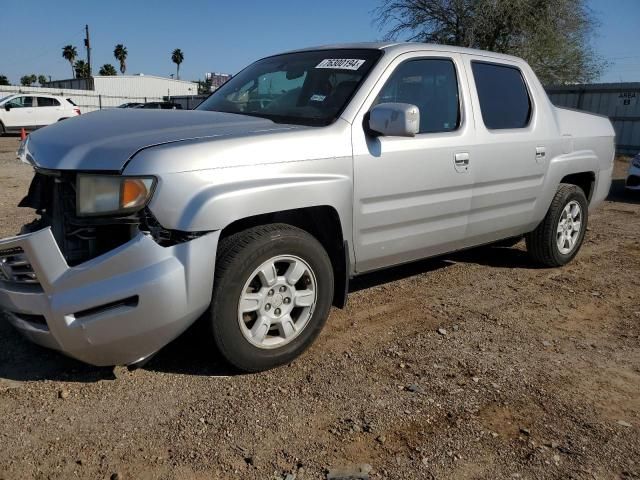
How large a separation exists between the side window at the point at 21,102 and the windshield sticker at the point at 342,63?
22320 millimetres

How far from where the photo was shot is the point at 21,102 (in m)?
22.5

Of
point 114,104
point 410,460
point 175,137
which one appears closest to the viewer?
point 410,460

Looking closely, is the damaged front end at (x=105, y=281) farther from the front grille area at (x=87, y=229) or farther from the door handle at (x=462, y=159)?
the door handle at (x=462, y=159)

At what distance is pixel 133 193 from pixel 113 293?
461 millimetres

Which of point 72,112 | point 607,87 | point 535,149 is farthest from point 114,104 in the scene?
point 535,149

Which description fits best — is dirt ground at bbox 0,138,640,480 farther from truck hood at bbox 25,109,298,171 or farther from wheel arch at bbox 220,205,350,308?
truck hood at bbox 25,109,298,171

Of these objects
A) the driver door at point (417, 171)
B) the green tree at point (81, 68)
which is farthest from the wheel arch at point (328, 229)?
the green tree at point (81, 68)

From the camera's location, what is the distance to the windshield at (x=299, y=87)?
3517mm

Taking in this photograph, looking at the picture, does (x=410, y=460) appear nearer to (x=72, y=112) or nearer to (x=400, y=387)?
(x=400, y=387)

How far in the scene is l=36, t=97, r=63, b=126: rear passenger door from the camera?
22.8 meters

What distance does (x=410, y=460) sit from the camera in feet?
7.93

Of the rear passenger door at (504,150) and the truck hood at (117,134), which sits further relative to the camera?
the rear passenger door at (504,150)

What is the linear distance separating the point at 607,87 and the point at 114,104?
32813mm

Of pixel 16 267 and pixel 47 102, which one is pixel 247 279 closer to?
pixel 16 267
